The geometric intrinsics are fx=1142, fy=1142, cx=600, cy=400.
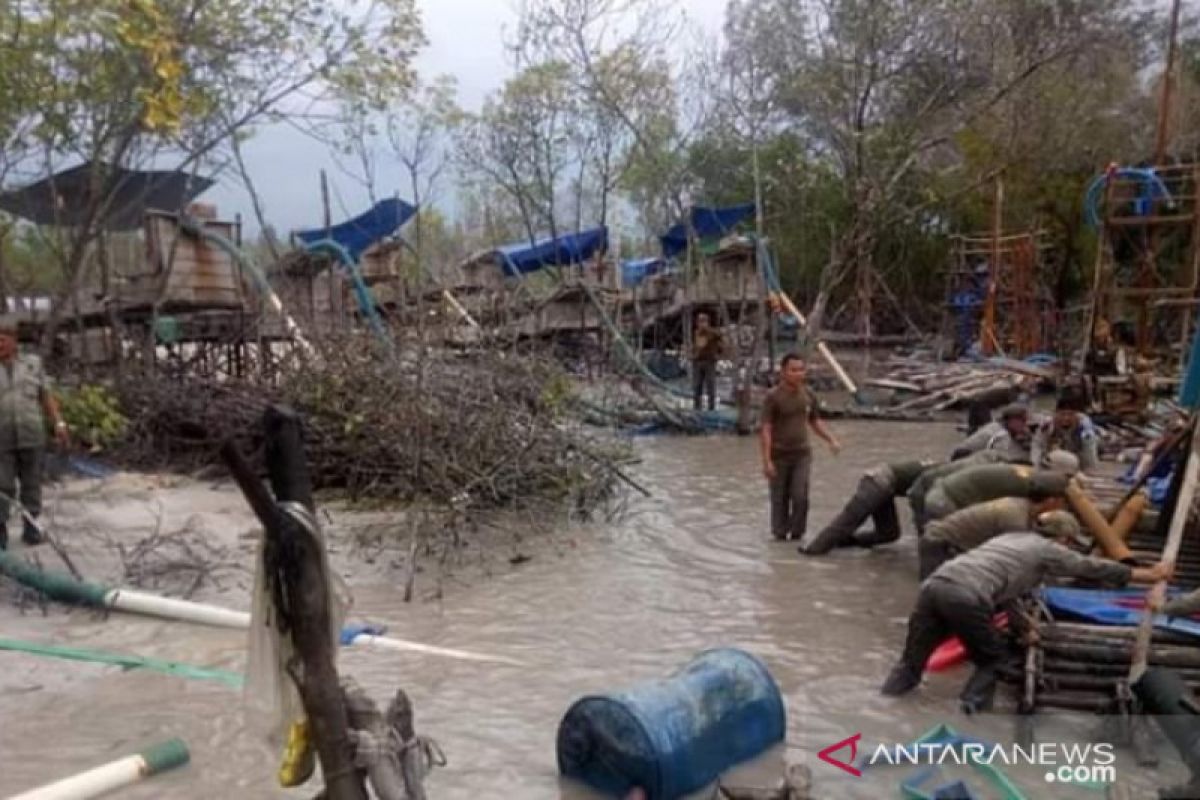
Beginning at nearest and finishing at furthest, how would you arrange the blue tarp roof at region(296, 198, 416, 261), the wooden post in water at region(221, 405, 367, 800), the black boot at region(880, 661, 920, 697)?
the wooden post in water at region(221, 405, 367, 800) → the black boot at region(880, 661, 920, 697) → the blue tarp roof at region(296, 198, 416, 261)

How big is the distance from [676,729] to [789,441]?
5.22 m

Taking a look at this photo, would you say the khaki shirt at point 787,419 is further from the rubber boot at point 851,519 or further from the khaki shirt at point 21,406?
the khaki shirt at point 21,406

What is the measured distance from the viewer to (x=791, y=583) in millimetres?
8492

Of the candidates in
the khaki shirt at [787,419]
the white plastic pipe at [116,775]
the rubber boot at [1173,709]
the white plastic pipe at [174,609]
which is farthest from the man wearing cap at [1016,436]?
the white plastic pipe at [116,775]

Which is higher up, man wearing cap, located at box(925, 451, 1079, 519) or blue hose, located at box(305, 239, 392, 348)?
blue hose, located at box(305, 239, 392, 348)

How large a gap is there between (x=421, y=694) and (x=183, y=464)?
7.47m

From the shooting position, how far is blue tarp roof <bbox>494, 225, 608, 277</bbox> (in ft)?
72.7

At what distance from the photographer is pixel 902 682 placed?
602cm

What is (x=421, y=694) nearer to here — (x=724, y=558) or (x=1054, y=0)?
(x=724, y=558)

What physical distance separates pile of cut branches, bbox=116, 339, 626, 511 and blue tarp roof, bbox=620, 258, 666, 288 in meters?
15.0

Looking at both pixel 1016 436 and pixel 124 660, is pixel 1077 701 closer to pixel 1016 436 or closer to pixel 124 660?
pixel 1016 436

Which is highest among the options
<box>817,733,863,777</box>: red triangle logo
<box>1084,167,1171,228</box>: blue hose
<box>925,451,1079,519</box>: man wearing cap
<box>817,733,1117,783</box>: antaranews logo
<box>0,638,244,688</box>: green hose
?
<box>1084,167,1171,228</box>: blue hose

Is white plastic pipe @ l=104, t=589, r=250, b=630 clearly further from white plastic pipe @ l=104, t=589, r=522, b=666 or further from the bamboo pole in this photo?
the bamboo pole

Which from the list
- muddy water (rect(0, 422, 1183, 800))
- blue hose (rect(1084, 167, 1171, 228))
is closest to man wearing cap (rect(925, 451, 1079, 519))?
muddy water (rect(0, 422, 1183, 800))
